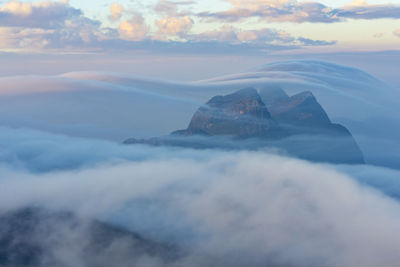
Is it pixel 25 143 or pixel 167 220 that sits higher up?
pixel 25 143

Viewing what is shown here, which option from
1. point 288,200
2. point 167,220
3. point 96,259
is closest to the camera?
point 96,259

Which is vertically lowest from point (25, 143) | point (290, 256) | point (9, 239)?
point (290, 256)

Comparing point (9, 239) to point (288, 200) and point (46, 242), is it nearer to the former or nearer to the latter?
point (46, 242)

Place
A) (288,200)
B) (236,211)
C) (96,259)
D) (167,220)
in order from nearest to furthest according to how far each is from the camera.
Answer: (96,259) → (167,220) → (236,211) → (288,200)

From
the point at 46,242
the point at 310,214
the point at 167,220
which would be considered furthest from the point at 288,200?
the point at 46,242

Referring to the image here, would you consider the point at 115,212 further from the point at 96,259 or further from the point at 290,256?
the point at 290,256

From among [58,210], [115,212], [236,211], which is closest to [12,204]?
[58,210]

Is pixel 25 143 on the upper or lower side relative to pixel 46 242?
upper

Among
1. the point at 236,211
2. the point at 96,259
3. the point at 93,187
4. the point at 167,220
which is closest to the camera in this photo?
the point at 96,259

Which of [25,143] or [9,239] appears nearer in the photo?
[9,239]
